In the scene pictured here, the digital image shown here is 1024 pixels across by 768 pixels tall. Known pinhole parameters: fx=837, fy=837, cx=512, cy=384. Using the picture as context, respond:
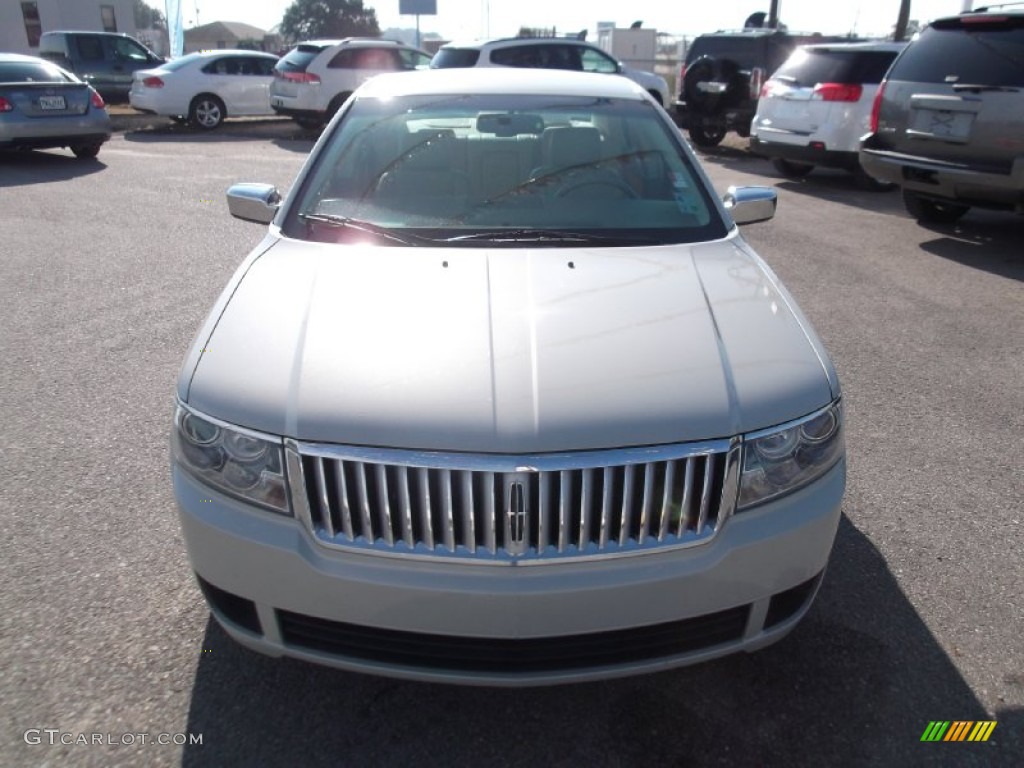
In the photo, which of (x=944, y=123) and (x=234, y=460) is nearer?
(x=234, y=460)

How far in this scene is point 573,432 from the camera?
2080mm

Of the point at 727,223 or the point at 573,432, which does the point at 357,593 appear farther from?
the point at 727,223

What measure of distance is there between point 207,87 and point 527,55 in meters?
6.70

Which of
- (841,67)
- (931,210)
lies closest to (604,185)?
Answer: (931,210)

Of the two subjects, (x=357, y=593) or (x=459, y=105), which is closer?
(x=357, y=593)

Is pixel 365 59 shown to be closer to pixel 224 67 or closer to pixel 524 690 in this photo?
pixel 224 67

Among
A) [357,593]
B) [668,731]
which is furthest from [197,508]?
[668,731]

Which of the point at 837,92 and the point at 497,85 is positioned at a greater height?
the point at 497,85

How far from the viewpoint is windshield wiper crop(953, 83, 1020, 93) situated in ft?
22.3

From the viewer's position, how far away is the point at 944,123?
7309mm

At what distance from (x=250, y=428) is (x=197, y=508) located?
28 cm

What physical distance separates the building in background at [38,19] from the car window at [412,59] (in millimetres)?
20496

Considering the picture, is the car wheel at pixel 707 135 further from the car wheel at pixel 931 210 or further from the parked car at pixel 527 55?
the car wheel at pixel 931 210

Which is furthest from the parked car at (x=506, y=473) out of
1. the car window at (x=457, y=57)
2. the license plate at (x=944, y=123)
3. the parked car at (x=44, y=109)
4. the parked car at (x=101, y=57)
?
the parked car at (x=101, y=57)
